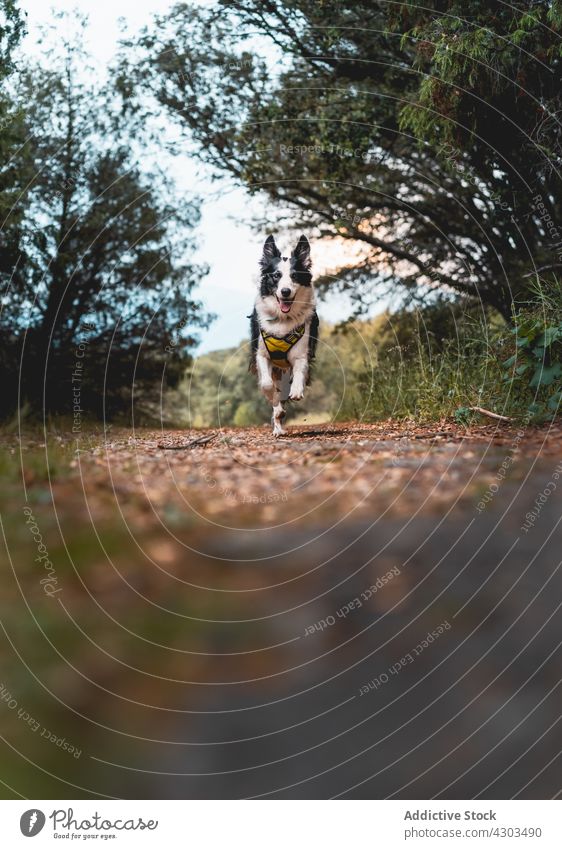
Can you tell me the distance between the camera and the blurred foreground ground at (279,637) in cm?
327

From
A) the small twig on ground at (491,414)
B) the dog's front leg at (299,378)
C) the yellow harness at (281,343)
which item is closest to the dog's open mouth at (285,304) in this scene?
the yellow harness at (281,343)

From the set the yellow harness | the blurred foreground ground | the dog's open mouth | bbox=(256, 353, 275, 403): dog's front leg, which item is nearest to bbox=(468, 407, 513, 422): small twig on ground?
the yellow harness

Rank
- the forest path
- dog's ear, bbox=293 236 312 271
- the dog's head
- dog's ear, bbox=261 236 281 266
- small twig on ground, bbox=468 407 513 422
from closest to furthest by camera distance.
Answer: the forest path
small twig on ground, bbox=468 407 513 422
the dog's head
dog's ear, bbox=293 236 312 271
dog's ear, bbox=261 236 281 266

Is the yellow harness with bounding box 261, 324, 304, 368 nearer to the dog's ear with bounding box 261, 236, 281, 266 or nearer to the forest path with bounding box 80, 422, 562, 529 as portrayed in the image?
the dog's ear with bounding box 261, 236, 281, 266

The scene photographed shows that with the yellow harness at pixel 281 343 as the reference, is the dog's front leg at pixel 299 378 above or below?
below

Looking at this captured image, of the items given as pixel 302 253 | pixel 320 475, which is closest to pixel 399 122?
pixel 302 253

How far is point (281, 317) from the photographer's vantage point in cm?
1088

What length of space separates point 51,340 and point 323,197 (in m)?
6.89

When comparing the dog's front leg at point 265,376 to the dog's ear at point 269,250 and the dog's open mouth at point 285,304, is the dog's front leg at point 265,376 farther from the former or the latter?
the dog's ear at point 269,250

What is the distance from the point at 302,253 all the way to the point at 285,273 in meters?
0.37

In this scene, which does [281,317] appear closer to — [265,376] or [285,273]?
[285,273]

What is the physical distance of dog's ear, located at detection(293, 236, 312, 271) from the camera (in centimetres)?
1066

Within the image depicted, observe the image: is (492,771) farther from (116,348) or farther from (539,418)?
(116,348)

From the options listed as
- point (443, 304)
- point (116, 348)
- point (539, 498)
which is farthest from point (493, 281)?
point (539, 498)
